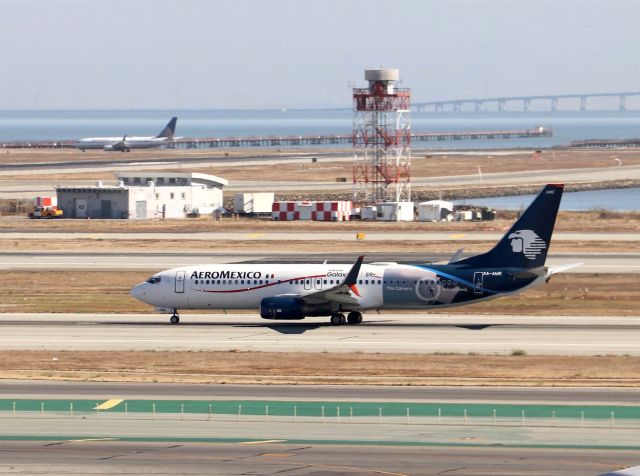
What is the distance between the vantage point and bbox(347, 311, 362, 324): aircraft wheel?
217 feet

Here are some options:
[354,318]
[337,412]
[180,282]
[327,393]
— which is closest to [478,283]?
[354,318]

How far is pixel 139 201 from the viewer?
12900 cm

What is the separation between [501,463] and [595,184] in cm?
15049

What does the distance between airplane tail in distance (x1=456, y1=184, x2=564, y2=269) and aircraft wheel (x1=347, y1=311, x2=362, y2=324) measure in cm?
713

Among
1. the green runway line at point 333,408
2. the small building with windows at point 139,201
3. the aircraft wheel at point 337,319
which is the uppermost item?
the small building with windows at point 139,201

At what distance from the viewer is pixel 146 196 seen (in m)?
130

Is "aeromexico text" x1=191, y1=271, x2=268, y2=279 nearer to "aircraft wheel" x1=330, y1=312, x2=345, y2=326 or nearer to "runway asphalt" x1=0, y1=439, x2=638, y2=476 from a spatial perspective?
"aircraft wheel" x1=330, y1=312, x2=345, y2=326

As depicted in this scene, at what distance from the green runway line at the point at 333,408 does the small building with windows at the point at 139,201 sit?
84.3 meters

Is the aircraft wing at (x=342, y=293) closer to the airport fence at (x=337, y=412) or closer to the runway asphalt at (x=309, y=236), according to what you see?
the airport fence at (x=337, y=412)

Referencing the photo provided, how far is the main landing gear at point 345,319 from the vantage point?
216 ft

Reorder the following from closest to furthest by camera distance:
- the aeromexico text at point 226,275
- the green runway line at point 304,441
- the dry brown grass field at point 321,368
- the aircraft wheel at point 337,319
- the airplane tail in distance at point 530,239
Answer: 1. the green runway line at point 304,441
2. the dry brown grass field at point 321,368
3. the airplane tail in distance at point 530,239
4. the aircraft wheel at point 337,319
5. the aeromexico text at point 226,275

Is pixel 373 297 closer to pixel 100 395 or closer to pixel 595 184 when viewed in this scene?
pixel 100 395

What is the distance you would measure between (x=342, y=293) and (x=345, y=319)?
6.36ft

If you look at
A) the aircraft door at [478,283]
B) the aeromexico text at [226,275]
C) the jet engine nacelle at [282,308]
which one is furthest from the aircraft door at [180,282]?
the aircraft door at [478,283]
